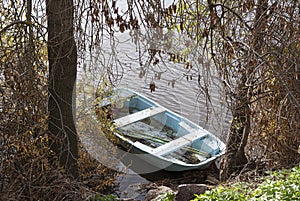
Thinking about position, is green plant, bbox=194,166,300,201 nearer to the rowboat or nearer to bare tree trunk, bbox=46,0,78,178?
bare tree trunk, bbox=46,0,78,178

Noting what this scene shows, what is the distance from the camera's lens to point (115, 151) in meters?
6.34

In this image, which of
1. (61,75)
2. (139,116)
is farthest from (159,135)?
(61,75)

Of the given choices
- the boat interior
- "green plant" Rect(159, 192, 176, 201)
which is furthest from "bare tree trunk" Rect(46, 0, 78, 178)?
the boat interior

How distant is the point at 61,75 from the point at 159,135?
12.0 feet

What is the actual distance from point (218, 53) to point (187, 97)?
3.82 metres

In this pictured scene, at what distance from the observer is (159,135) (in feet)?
23.3

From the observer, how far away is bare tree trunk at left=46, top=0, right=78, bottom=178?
334cm

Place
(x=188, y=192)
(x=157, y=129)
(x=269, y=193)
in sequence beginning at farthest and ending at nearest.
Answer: (x=157, y=129) < (x=188, y=192) < (x=269, y=193)

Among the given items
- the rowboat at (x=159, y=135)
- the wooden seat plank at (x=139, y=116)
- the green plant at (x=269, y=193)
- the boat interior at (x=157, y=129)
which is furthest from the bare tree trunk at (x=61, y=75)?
the wooden seat plank at (x=139, y=116)

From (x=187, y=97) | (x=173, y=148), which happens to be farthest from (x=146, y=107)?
(x=173, y=148)

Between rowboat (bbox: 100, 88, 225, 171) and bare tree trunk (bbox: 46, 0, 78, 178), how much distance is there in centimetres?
178

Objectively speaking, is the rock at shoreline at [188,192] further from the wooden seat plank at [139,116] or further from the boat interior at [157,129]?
the wooden seat plank at [139,116]

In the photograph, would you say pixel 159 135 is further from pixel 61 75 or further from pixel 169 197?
pixel 61 75

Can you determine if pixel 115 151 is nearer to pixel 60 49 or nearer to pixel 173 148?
pixel 173 148
